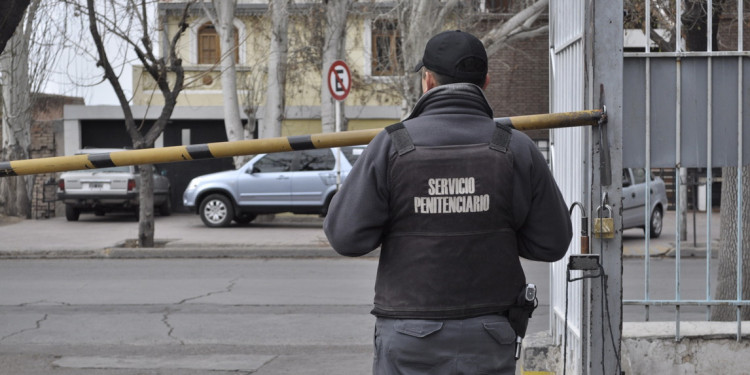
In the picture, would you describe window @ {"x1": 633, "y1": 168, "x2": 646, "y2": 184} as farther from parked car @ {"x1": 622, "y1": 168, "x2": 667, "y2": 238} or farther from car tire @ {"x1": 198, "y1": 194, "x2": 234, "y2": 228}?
car tire @ {"x1": 198, "y1": 194, "x2": 234, "y2": 228}

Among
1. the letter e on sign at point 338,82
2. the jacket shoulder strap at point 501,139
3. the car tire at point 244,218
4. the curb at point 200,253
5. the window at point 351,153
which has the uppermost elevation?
the letter e on sign at point 338,82

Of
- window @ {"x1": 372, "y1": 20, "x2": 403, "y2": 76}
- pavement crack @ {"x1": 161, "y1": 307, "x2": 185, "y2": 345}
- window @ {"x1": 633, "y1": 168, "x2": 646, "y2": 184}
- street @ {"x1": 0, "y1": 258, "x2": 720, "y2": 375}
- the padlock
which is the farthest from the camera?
window @ {"x1": 372, "y1": 20, "x2": 403, "y2": 76}

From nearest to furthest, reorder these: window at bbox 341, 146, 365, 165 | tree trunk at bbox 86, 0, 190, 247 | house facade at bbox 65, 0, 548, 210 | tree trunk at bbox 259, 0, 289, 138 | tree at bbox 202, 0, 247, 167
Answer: tree trunk at bbox 86, 0, 190, 247 < window at bbox 341, 146, 365, 165 < tree at bbox 202, 0, 247, 167 < tree trunk at bbox 259, 0, 289, 138 < house facade at bbox 65, 0, 548, 210

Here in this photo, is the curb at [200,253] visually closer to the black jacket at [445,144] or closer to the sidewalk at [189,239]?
the sidewalk at [189,239]

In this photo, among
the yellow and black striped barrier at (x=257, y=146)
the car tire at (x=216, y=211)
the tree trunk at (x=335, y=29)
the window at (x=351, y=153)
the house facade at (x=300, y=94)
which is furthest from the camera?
the house facade at (x=300, y=94)

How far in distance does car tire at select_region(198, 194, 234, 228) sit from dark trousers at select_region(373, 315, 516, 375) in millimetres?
17509

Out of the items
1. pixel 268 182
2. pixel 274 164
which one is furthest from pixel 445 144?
pixel 274 164

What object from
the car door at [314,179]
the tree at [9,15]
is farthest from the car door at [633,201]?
the tree at [9,15]

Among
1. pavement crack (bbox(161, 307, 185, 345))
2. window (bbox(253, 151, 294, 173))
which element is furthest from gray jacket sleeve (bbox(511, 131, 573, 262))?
window (bbox(253, 151, 294, 173))

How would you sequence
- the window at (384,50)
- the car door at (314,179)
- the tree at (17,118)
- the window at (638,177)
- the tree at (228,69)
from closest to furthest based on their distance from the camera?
the window at (638,177) → the car door at (314,179) → the tree at (228,69) → the tree at (17,118) → the window at (384,50)

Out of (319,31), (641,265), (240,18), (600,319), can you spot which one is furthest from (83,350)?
(240,18)

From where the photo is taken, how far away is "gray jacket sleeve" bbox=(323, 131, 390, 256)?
9.83ft

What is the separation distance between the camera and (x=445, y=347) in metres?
2.99

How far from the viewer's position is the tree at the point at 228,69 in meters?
20.5
